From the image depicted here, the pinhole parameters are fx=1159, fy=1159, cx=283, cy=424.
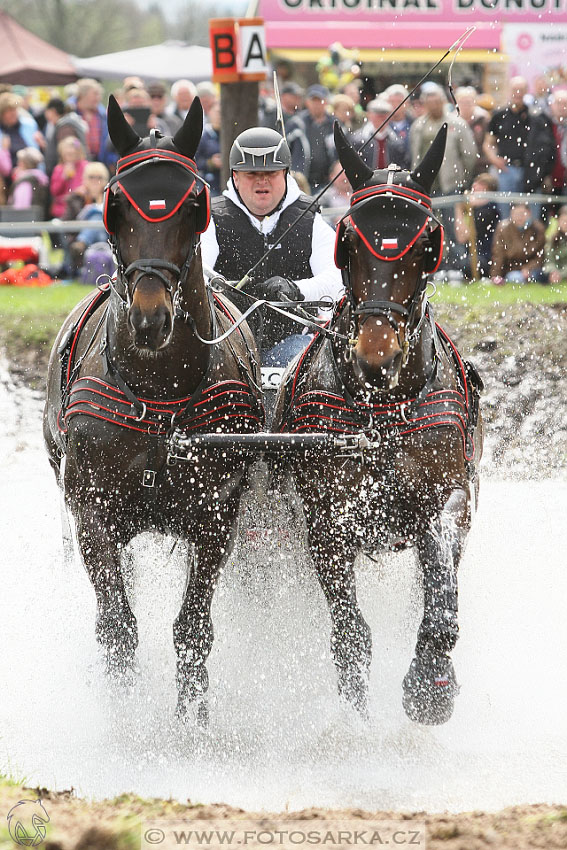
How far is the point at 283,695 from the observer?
4.53 meters

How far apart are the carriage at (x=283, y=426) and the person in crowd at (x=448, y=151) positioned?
5776 millimetres

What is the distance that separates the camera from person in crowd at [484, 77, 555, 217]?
33.7 feet

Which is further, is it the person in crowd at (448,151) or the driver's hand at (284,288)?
the person in crowd at (448,151)

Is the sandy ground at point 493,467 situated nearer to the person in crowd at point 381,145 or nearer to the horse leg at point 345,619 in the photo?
the horse leg at point 345,619

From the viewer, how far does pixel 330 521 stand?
4.13m

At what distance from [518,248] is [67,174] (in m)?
4.60

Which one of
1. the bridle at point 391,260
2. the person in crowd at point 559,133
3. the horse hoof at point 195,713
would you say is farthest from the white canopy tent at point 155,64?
the horse hoof at point 195,713

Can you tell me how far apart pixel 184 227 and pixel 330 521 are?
116cm

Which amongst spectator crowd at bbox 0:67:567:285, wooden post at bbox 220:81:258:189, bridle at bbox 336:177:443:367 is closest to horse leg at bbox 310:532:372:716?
bridle at bbox 336:177:443:367

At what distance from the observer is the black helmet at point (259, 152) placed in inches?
211

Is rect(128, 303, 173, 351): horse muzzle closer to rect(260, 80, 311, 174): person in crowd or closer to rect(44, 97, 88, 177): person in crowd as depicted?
rect(260, 80, 311, 174): person in crowd

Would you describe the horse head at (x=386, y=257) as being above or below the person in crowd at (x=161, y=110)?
below

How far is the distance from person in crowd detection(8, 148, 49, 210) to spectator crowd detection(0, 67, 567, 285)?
0.01 m

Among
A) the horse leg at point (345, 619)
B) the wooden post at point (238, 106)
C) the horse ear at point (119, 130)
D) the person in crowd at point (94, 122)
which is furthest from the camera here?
the person in crowd at point (94, 122)
